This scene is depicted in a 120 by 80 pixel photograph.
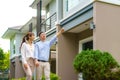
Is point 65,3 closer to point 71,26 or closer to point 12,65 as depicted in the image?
point 71,26

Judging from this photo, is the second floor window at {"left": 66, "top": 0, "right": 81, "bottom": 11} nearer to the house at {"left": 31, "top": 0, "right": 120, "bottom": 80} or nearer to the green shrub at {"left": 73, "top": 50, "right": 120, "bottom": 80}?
the house at {"left": 31, "top": 0, "right": 120, "bottom": 80}

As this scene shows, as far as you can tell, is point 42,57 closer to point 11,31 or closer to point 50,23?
point 50,23

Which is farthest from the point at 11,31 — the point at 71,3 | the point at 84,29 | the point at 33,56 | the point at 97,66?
the point at 33,56

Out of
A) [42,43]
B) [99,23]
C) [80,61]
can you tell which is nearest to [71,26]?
[99,23]

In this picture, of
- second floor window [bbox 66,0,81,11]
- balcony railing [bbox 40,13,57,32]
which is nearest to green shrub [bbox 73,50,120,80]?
second floor window [bbox 66,0,81,11]

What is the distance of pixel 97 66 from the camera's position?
9.77 metres

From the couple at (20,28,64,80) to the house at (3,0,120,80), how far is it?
285cm

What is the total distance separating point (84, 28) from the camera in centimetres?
1506

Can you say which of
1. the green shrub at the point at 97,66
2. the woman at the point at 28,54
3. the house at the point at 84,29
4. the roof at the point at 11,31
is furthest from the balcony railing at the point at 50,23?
the woman at the point at 28,54

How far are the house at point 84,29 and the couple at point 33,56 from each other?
2850mm

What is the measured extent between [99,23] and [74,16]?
251 centimetres

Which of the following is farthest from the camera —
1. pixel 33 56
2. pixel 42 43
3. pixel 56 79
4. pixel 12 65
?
pixel 12 65

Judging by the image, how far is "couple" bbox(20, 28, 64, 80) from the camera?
8352mm

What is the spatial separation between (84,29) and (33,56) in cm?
717
